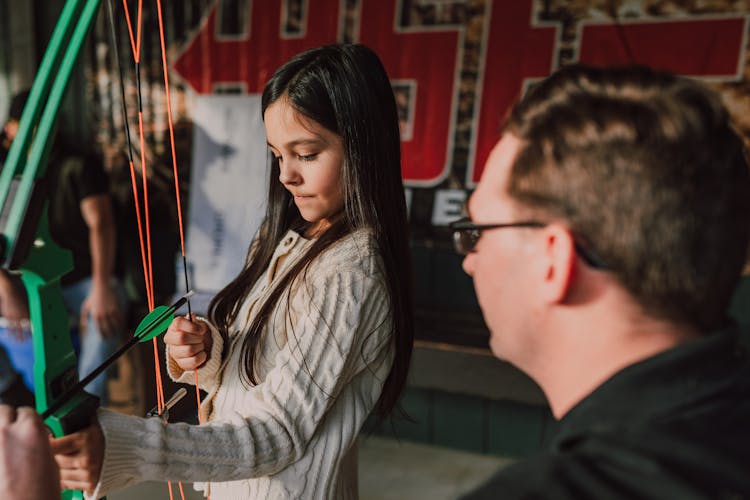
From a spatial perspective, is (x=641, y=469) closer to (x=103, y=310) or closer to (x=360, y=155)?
(x=360, y=155)

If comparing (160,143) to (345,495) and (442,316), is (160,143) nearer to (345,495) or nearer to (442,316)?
(442,316)

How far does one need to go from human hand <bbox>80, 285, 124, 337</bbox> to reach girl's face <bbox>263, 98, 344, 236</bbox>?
188 cm

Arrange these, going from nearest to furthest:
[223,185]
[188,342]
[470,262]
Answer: [470,262]
[188,342]
[223,185]

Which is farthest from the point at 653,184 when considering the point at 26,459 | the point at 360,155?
the point at 26,459

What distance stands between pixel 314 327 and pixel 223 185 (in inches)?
82.6

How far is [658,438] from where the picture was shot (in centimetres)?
43

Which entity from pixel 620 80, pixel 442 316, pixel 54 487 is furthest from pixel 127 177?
pixel 620 80

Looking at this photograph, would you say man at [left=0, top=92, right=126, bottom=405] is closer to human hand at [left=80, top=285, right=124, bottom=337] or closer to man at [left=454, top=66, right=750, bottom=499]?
human hand at [left=80, top=285, right=124, bottom=337]

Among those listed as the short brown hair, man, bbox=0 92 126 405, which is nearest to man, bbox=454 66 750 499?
the short brown hair

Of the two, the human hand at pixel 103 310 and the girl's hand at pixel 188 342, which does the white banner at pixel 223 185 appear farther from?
the girl's hand at pixel 188 342

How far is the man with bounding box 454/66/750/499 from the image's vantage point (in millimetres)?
452

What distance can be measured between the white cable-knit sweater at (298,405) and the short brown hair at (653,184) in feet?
1.18

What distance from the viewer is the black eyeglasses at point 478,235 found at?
521mm

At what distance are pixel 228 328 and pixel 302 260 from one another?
20 cm
